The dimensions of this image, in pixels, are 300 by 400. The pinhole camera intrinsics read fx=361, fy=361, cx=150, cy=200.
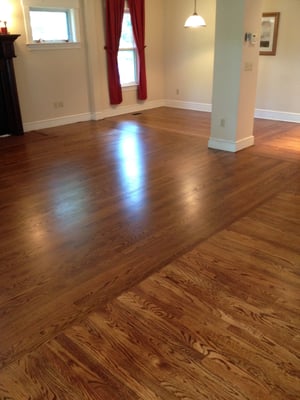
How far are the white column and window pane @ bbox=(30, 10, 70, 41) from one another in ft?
10.5

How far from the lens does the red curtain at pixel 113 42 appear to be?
6.73m

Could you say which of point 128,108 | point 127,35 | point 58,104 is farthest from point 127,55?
point 58,104

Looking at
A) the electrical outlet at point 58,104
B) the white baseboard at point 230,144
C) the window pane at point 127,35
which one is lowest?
the white baseboard at point 230,144

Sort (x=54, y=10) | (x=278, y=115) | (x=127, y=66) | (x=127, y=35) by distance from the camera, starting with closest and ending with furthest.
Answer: (x=54, y=10)
(x=278, y=115)
(x=127, y=35)
(x=127, y=66)

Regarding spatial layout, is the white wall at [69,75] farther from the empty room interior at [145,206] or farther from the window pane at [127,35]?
the window pane at [127,35]

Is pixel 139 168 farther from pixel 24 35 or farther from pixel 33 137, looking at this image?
pixel 24 35

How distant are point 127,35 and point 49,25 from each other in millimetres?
1750

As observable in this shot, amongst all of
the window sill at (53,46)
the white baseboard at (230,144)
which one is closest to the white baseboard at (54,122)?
the window sill at (53,46)

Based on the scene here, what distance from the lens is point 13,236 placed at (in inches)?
114

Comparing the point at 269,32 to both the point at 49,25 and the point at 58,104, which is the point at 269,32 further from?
the point at 58,104

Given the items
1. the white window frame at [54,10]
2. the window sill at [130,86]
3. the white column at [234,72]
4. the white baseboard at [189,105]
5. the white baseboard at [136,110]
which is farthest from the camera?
the white baseboard at [189,105]

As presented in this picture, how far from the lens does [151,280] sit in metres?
2.31

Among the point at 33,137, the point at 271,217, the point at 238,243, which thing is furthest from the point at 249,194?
the point at 33,137

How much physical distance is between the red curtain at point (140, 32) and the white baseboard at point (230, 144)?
132 inches
